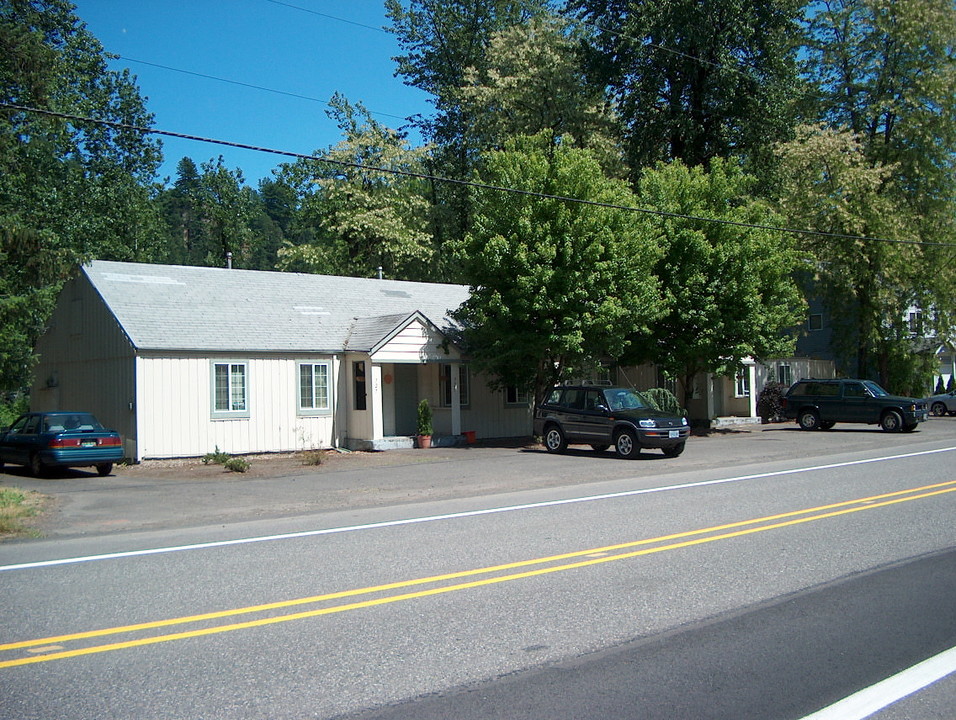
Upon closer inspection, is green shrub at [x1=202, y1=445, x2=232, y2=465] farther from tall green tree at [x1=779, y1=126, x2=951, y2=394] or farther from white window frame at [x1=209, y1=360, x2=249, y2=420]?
tall green tree at [x1=779, y1=126, x2=951, y2=394]

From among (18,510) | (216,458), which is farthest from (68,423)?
(18,510)

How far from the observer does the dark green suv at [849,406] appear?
95.4 feet

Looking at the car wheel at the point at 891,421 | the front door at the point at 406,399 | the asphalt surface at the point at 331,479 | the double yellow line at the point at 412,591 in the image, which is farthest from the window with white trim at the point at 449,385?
the double yellow line at the point at 412,591

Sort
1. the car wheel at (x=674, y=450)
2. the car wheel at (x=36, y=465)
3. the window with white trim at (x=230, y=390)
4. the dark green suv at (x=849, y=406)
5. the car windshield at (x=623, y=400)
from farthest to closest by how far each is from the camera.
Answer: the dark green suv at (x=849, y=406) < the window with white trim at (x=230, y=390) < the car windshield at (x=623, y=400) < the car wheel at (x=674, y=450) < the car wheel at (x=36, y=465)

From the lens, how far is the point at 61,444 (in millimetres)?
18609

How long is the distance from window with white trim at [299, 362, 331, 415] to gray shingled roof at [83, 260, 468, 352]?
57cm

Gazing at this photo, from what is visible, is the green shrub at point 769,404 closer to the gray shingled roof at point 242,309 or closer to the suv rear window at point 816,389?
the suv rear window at point 816,389

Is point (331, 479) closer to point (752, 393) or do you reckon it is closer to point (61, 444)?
point (61, 444)

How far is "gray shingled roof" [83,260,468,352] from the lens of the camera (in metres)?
22.9

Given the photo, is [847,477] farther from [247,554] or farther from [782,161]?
[782,161]

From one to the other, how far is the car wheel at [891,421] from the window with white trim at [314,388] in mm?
19063

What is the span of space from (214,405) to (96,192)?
25285 mm

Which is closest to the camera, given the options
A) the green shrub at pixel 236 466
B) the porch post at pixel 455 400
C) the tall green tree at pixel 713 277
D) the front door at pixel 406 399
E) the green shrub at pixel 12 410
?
the green shrub at pixel 236 466

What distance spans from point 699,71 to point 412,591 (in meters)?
34.5
